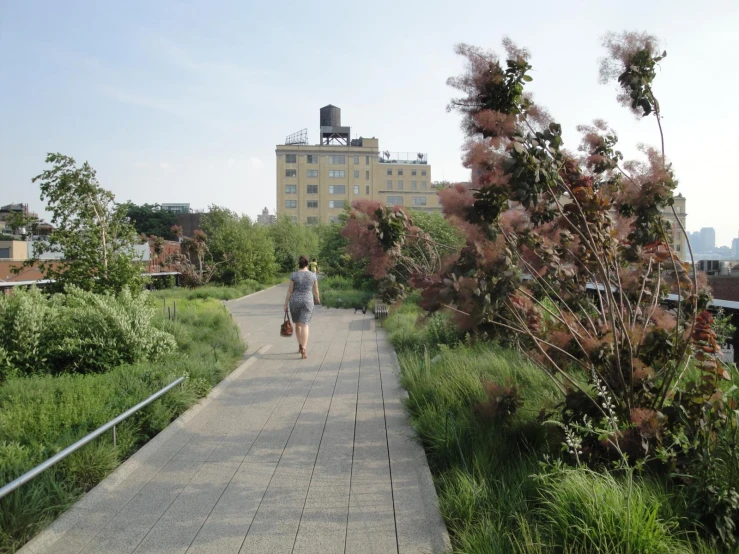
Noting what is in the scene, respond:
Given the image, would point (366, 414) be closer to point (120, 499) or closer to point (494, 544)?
point (120, 499)

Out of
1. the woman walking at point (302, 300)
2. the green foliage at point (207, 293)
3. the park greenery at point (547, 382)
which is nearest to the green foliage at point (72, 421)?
the park greenery at point (547, 382)

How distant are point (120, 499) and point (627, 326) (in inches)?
148

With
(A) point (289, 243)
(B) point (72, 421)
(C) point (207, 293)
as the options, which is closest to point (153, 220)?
(A) point (289, 243)

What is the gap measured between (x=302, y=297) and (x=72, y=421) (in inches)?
197

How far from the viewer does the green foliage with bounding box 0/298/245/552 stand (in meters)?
3.75

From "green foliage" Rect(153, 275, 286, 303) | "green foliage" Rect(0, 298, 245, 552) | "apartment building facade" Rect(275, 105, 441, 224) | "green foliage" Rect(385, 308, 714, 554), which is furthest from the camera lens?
"apartment building facade" Rect(275, 105, 441, 224)

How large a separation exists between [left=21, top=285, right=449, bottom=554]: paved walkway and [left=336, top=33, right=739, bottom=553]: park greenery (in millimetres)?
356

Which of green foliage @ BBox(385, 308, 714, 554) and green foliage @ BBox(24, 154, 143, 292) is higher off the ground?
green foliage @ BBox(24, 154, 143, 292)

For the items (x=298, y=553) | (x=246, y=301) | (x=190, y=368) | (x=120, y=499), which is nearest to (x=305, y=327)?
(x=190, y=368)

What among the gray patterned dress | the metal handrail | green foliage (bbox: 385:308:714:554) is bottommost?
green foliage (bbox: 385:308:714:554)

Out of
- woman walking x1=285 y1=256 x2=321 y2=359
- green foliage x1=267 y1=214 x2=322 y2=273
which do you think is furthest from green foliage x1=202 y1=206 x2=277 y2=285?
woman walking x1=285 y1=256 x2=321 y2=359

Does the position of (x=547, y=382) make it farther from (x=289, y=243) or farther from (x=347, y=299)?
(x=289, y=243)

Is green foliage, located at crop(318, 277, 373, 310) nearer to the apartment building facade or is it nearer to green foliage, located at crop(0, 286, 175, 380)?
green foliage, located at crop(0, 286, 175, 380)

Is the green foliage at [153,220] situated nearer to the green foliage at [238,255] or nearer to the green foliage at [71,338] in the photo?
the green foliage at [238,255]
